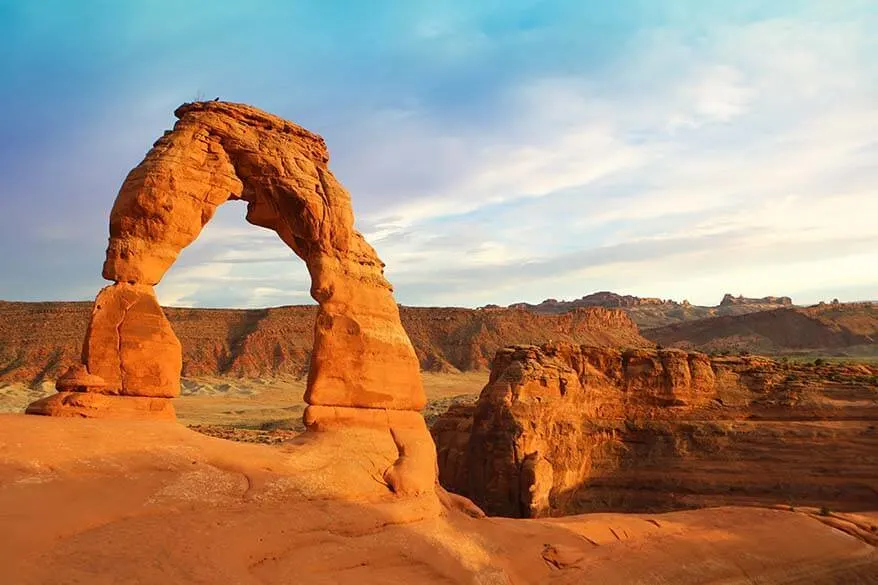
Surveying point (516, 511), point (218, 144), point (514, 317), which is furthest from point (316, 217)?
point (514, 317)

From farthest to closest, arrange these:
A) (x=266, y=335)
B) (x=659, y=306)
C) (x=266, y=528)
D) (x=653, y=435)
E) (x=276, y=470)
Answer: (x=659, y=306) < (x=266, y=335) < (x=653, y=435) < (x=276, y=470) < (x=266, y=528)

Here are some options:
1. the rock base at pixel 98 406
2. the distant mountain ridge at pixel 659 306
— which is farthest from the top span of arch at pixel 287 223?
the distant mountain ridge at pixel 659 306

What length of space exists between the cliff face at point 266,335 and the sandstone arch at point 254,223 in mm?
52451

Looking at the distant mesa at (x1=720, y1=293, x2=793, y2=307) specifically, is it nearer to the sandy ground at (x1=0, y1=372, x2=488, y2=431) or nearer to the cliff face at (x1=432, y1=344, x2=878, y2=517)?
the sandy ground at (x1=0, y1=372, x2=488, y2=431)

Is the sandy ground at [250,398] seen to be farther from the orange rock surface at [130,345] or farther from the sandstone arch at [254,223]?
the orange rock surface at [130,345]

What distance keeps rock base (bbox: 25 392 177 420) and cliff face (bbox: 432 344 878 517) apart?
10402 mm

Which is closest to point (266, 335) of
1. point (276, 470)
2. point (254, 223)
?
point (254, 223)

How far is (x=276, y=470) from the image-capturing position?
9992 millimetres

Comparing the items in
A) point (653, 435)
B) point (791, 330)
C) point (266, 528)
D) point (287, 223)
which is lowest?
point (653, 435)

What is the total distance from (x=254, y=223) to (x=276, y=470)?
205 inches

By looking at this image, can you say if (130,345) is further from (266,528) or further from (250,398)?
(250,398)

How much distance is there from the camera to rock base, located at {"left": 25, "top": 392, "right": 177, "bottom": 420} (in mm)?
10219

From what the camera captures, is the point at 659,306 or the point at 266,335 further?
the point at 659,306

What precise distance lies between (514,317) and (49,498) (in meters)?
80.5
